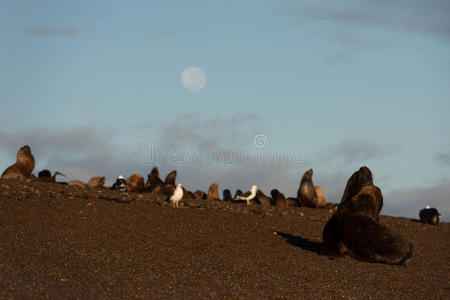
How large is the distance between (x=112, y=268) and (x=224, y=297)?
2.69 m

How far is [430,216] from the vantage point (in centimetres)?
2566

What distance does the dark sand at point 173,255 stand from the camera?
996cm

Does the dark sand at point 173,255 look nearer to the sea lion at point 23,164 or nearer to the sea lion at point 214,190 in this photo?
the sea lion at point 23,164

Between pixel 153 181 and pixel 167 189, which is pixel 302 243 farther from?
pixel 153 181

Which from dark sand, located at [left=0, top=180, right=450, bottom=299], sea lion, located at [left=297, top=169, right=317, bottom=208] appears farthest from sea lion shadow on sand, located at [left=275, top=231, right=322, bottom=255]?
sea lion, located at [left=297, top=169, right=317, bottom=208]

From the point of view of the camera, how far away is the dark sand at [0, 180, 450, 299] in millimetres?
9961

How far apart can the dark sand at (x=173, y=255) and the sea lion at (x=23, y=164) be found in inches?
189

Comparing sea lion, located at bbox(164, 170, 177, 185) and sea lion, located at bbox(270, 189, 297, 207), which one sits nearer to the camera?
sea lion, located at bbox(270, 189, 297, 207)

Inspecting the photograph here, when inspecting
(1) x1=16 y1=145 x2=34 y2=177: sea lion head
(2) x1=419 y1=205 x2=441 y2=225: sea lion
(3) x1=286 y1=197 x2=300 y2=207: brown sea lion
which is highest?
(1) x1=16 y1=145 x2=34 y2=177: sea lion head

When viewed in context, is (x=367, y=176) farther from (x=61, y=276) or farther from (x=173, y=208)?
(x=61, y=276)

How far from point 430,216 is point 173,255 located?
16.1 metres

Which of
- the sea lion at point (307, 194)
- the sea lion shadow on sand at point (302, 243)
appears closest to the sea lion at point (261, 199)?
the sea lion at point (307, 194)

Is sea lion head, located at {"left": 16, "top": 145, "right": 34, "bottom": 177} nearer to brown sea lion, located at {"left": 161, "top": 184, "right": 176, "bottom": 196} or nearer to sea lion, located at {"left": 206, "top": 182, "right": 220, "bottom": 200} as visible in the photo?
brown sea lion, located at {"left": 161, "top": 184, "right": 176, "bottom": 196}

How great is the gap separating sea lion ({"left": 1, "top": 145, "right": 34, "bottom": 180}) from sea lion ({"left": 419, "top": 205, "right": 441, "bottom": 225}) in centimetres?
1732
